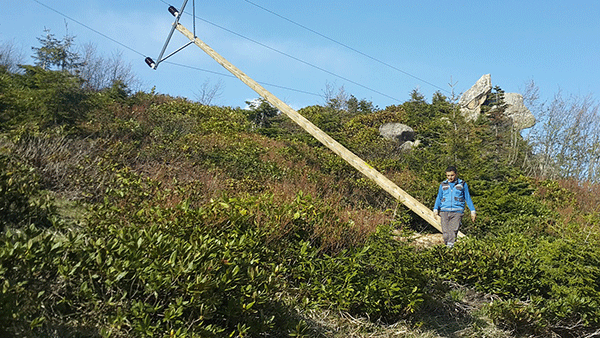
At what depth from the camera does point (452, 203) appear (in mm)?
8133

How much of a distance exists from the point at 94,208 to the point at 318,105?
69.4 ft

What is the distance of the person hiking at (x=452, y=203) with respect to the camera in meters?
8.10

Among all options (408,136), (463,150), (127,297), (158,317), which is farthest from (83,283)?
(408,136)

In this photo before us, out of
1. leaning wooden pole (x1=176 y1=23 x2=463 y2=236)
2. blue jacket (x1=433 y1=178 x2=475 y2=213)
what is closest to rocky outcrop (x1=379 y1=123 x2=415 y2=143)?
leaning wooden pole (x1=176 y1=23 x2=463 y2=236)

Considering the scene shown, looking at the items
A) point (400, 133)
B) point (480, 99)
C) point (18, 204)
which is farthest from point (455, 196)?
point (480, 99)

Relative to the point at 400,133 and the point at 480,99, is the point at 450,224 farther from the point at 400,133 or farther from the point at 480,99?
the point at 480,99

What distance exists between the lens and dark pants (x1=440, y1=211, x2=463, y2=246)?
26.6ft

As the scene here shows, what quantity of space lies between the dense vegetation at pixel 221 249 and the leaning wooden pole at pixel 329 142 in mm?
861

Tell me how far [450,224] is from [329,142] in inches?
146

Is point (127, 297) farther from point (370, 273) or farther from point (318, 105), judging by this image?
point (318, 105)

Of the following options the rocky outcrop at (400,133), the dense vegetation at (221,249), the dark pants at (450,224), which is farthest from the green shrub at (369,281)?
the rocky outcrop at (400,133)

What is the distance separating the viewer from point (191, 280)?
3029 mm

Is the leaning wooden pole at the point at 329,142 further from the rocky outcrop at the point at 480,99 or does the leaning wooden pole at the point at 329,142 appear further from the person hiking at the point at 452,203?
the rocky outcrop at the point at 480,99

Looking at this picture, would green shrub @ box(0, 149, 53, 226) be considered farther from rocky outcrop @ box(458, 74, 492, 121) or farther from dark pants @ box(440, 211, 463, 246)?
rocky outcrop @ box(458, 74, 492, 121)
